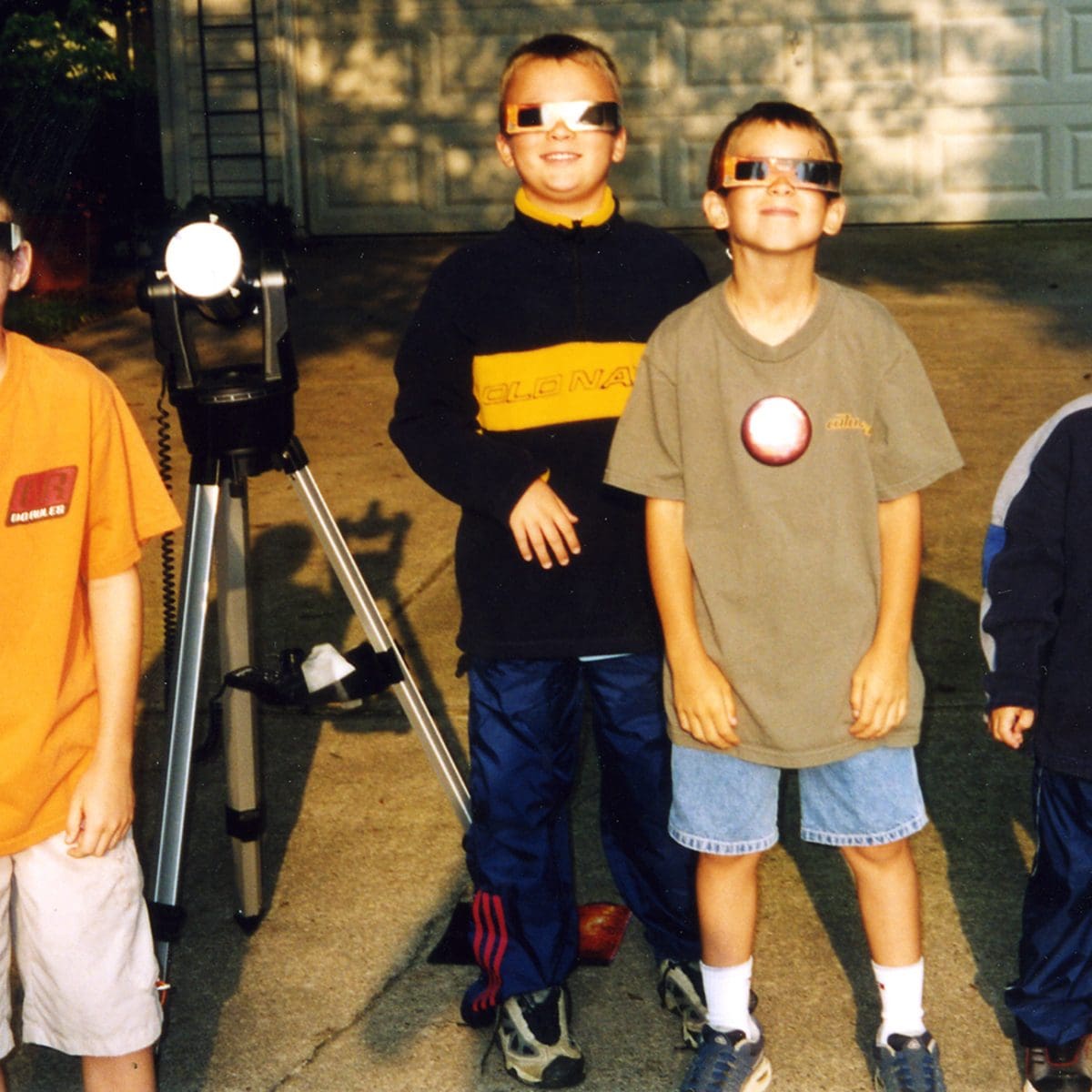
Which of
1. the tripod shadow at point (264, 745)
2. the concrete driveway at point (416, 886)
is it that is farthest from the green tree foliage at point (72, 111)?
the tripod shadow at point (264, 745)

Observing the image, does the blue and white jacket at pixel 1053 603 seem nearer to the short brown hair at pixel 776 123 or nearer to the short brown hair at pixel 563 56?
the short brown hair at pixel 776 123

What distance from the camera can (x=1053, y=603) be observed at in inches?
110

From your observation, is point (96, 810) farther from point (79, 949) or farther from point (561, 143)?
point (561, 143)

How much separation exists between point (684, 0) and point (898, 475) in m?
8.87

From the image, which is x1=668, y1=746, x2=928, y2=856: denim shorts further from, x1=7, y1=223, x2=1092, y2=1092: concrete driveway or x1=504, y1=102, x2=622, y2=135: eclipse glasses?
x1=504, y1=102, x2=622, y2=135: eclipse glasses

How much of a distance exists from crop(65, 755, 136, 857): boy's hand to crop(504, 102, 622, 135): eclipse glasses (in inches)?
48.9

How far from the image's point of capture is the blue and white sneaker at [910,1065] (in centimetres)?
281

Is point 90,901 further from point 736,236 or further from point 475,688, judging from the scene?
point 736,236

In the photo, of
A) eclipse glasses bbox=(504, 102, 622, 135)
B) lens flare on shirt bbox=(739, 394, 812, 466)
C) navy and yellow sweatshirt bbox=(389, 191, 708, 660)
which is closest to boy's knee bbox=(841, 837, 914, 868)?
navy and yellow sweatshirt bbox=(389, 191, 708, 660)

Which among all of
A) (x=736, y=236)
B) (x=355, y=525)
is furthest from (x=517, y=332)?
(x=355, y=525)

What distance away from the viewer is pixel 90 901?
2520 millimetres

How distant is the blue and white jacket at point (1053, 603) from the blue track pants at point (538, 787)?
0.61 m

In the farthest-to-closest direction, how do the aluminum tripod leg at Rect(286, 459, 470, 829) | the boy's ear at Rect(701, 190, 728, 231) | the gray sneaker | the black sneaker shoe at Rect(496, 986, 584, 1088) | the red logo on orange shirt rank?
the aluminum tripod leg at Rect(286, 459, 470, 829) → the gray sneaker → the black sneaker shoe at Rect(496, 986, 584, 1088) → the boy's ear at Rect(701, 190, 728, 231) → the red logo on orange shirt

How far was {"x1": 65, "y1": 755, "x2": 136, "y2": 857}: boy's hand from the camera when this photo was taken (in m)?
2.48
